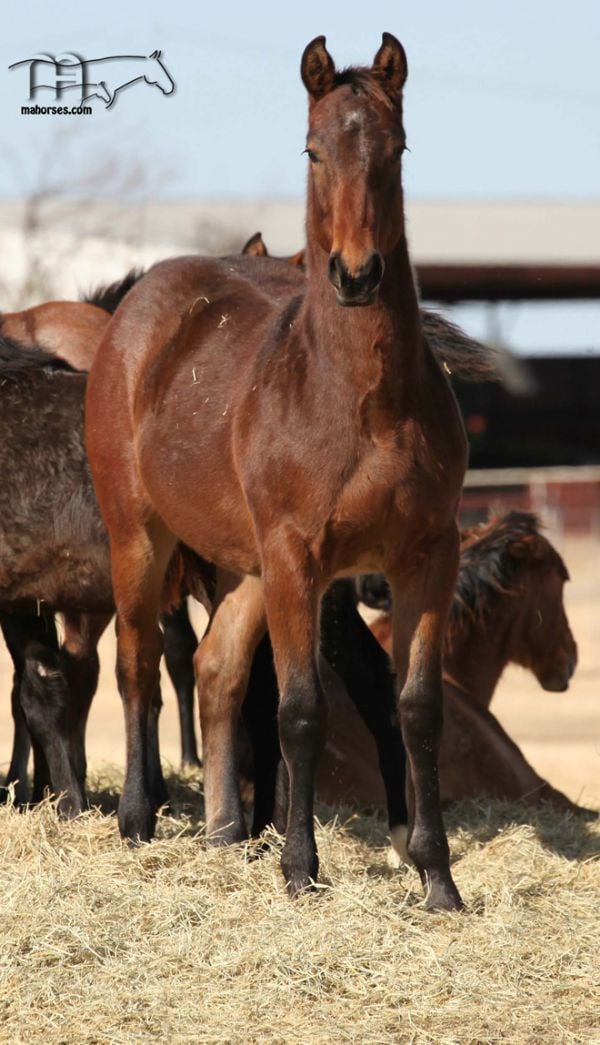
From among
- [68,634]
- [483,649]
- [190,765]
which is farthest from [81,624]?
[483,649]

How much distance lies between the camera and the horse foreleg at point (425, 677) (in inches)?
→ 181

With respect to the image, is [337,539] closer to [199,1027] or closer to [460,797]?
[199,1027]

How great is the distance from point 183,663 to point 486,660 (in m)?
1.54

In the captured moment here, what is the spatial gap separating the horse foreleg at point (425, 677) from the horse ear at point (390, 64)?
1.33 meters

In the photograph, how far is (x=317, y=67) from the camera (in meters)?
4.45

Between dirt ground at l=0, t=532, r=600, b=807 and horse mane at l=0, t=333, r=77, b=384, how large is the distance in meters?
1.85

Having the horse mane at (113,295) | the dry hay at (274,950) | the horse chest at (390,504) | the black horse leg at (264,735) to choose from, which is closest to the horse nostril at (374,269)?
the horse chest at (390,504)

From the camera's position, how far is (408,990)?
3.69 m

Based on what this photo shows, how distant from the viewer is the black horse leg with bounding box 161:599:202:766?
25.0 ft

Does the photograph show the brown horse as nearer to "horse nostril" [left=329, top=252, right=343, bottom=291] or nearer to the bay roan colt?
the bay roan colt

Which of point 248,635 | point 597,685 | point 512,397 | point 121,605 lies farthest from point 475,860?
point 512,397

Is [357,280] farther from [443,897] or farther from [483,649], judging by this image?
[483,649]

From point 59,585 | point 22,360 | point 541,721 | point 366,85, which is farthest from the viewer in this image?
point 541,721

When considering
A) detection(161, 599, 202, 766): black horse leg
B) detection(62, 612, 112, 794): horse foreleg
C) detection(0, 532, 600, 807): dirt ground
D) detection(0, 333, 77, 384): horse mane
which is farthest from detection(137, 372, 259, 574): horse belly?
detection(161, 599, 202, 766): black horse leg
